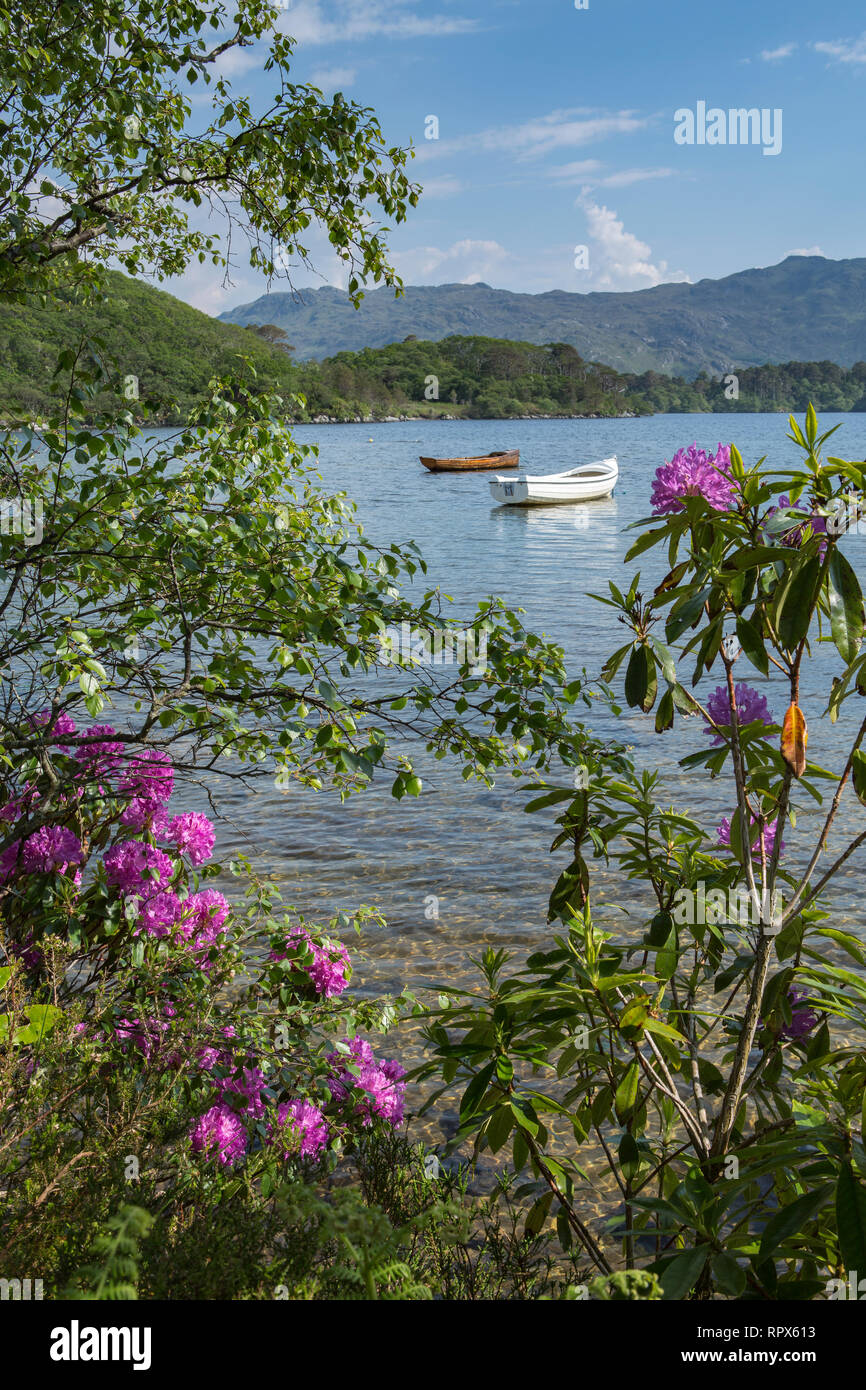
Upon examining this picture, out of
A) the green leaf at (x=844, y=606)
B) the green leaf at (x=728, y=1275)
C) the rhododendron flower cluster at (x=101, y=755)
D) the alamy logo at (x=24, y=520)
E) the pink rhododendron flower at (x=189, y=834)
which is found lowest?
the green leaf at (x=728, y=1275)

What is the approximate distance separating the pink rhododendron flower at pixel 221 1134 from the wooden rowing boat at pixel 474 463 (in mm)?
56893

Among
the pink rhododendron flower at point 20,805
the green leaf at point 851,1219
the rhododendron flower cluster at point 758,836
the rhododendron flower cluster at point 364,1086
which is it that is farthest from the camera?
the rhododendron flower cluster at point 364,1086

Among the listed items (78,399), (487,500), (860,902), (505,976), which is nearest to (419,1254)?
(78,399)

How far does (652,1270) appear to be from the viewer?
6.47ft

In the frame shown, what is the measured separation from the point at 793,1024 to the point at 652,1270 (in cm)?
98

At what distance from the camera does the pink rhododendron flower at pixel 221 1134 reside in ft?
9.86

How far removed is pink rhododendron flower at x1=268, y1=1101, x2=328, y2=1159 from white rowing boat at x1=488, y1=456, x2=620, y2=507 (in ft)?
121

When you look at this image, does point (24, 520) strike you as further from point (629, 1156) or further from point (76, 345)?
point (629, 1156)

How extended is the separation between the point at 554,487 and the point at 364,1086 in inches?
1509

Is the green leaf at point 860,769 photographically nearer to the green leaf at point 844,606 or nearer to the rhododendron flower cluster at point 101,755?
the green leaf at point 844,606

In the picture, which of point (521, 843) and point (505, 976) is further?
point (521, 843)

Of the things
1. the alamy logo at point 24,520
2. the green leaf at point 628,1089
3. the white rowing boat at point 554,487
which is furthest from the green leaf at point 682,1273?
the white rowing boat at point 554,487

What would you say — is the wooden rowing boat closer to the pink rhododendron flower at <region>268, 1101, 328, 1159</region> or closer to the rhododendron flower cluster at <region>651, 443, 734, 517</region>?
the pink rhododendron flower at <region>268, 1101, 328, 1159</region>
